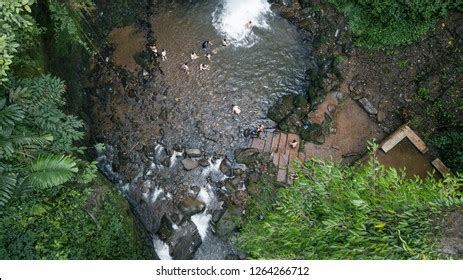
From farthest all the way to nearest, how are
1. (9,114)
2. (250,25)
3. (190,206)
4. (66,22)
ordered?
(250,25), (190,206), (66,22), (9,114)

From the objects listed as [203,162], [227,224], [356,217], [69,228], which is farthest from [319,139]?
[69,228]

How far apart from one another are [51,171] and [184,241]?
420 centimetres

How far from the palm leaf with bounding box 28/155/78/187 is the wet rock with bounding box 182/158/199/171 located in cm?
380

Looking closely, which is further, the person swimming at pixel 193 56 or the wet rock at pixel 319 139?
the person swimming at pixel 193 56

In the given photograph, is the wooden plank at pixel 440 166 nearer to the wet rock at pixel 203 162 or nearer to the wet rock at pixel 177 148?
the wet rock at pixel 203 162

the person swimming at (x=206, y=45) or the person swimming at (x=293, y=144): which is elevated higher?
the person swimming at (x=206, y=45)

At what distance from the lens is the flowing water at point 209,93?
33.6 ft

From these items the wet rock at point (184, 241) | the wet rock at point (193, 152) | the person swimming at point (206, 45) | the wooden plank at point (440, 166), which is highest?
the person swimming at point (206, 45)

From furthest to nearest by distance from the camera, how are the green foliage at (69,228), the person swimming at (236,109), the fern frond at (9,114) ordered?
the person swimming at (236,109), the green foliage at (69,228), the fern frond at (9,114)

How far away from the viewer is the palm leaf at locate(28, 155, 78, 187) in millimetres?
6754

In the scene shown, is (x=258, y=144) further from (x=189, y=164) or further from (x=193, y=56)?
(x=193, y=56)

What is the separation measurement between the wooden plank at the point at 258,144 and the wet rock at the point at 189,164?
1605mm

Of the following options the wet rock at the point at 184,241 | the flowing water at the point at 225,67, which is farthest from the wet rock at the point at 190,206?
the flowing water at the point at 225,67

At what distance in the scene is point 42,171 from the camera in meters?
6.84
